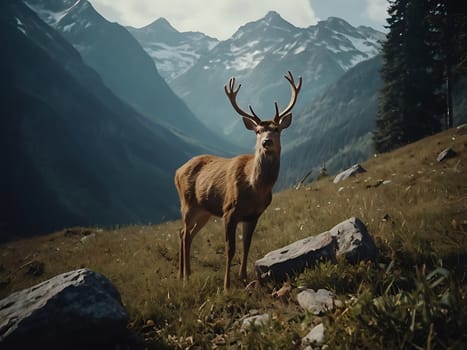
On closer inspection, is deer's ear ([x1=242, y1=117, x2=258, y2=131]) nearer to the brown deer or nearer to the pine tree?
the brown deer

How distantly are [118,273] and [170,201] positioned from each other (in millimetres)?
159246

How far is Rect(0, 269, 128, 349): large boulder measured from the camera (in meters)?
3.91

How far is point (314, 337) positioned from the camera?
143 inches

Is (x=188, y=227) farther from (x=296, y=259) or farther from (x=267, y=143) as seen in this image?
(x=296, y=259)

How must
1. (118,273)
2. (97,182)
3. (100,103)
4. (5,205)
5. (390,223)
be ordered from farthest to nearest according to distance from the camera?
(100,103), (97,182), (5,205), (118,273), (390,223)

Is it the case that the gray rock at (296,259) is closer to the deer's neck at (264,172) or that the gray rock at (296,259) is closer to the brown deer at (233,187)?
the brown deer at (233,187)

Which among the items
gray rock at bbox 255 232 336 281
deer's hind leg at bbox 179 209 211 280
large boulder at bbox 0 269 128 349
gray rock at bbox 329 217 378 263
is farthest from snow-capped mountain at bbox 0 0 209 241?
gray rock at bbox 329 217 378 263

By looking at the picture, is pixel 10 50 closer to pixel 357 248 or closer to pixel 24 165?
pixel 24 165

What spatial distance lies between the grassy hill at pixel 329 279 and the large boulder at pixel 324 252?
223 mm

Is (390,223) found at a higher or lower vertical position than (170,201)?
higher

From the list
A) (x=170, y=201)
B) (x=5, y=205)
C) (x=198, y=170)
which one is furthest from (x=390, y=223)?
(x=170, y=201)

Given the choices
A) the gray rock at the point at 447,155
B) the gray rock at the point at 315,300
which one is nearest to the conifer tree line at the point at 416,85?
the gray rock at the point at 447,155

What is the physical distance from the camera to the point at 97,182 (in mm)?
140125

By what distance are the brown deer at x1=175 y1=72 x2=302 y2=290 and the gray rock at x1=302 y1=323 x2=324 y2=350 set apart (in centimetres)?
216
